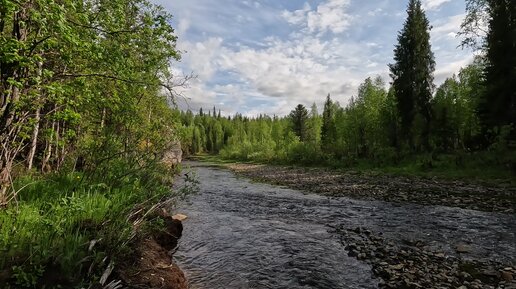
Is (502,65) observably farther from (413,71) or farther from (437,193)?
(437,193)

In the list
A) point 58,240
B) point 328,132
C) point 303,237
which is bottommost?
point 303,237

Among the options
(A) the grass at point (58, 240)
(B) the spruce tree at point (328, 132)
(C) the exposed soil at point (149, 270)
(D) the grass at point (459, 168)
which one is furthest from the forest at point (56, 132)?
(B) the spruce tree at point (328, 132)

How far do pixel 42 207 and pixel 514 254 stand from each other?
1303 cm

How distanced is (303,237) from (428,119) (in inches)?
1528

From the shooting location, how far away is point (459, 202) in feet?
57.2

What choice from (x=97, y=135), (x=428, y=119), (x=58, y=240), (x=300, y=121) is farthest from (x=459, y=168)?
(x=300, y=121)

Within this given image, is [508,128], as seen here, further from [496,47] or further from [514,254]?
[514,254]

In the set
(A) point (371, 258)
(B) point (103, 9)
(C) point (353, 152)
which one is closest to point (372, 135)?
(C) point (353, 152)

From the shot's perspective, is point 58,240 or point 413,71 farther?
point 413,71

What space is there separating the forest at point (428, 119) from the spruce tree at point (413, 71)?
13cm

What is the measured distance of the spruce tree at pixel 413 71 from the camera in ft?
144

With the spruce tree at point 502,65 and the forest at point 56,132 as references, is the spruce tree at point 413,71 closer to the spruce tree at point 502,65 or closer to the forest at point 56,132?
the spruce tree at point 502,65

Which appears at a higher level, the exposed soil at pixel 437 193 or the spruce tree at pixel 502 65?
the spruce tree at pixel 502 65

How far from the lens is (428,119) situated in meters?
43.6
